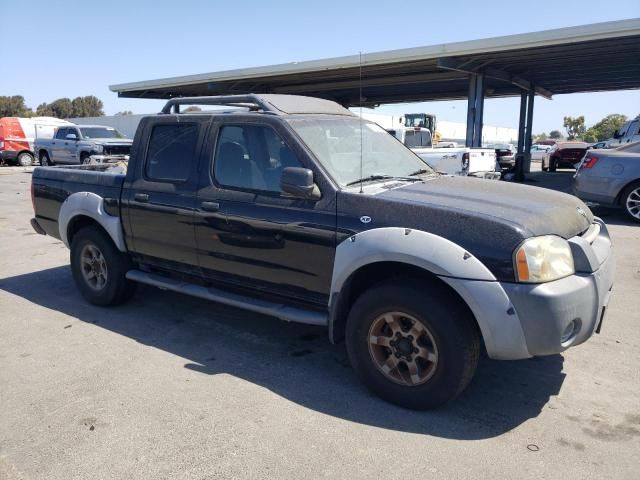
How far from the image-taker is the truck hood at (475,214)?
2.96m

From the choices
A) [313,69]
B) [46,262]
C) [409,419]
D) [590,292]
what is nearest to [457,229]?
[590,292]

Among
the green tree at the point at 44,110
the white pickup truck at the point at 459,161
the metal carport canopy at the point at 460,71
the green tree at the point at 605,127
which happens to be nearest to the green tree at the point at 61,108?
the green tree at the point at 44,110

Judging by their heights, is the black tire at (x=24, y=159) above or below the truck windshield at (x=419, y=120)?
below

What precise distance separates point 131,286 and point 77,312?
0.58 m

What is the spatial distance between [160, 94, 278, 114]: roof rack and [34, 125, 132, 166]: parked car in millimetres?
16072

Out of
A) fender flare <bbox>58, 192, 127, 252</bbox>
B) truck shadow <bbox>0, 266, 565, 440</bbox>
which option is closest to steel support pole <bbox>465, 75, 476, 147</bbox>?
truck shadow <bbox>0, 266, 565, 440</bbox>

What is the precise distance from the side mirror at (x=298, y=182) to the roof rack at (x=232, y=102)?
794 mm

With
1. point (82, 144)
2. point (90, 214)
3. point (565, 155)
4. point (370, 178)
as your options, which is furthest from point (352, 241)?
point (565, 155)

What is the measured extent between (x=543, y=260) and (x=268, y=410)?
190 centimetres

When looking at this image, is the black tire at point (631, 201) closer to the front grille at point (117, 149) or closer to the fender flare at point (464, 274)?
the fender flare at point (464, 274)

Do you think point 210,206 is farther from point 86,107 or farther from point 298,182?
point 86,107

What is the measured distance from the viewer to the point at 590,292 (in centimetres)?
306

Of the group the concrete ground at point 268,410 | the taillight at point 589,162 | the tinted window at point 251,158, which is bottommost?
the concrete ground at point 268,410

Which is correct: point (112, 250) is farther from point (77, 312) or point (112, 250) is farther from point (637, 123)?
point (637, 123)
